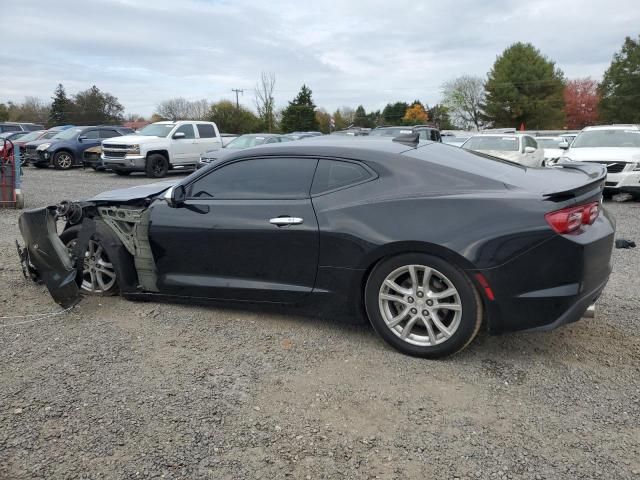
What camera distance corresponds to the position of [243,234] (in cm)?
388

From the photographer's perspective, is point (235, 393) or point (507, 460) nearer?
point (507, 460)

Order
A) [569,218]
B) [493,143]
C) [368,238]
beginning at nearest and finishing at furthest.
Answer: [569,218] < [368,238] < [493,143]

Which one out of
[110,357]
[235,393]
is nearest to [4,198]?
[110,357]

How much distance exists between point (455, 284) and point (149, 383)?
200cm

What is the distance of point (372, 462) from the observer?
8.05ft

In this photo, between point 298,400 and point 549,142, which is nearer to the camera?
point 298,400

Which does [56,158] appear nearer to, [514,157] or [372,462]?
[514,157]

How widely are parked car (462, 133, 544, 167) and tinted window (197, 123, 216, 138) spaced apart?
373 inches

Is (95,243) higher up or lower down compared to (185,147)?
higher up

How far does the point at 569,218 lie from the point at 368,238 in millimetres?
1231

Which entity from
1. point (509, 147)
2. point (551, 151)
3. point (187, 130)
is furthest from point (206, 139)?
point (551, 151)

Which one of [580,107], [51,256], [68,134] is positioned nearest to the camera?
[51,256]

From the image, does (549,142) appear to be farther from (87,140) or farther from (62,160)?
(62,160)

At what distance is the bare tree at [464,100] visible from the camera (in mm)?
77812
